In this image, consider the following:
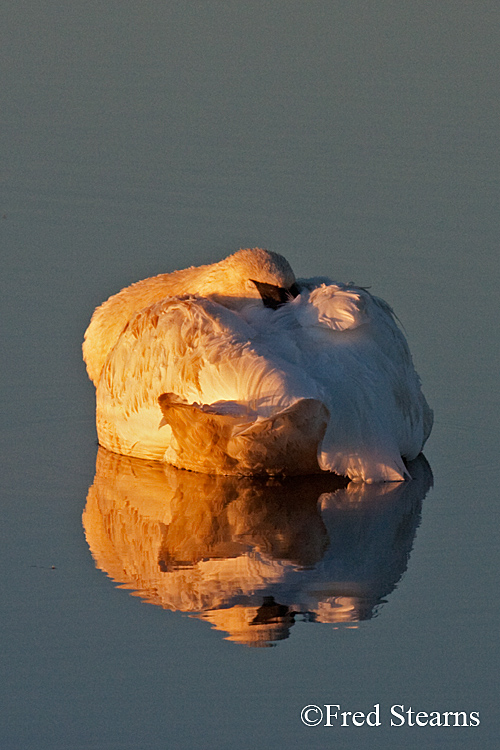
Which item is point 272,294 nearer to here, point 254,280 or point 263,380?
point 254,280

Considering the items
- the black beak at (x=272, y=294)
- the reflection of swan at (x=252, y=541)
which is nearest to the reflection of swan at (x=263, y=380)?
the black beak at (x=272, y=294)

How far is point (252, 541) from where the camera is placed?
9039 mm

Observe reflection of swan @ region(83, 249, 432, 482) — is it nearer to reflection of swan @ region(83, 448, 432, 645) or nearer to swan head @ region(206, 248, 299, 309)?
swan head @ region(206, 248, 299, 309)

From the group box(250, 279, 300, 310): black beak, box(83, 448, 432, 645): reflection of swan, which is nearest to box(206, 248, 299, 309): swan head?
box(250, 279, 300, 310): black beak

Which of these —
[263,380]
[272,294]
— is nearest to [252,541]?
[263,380]

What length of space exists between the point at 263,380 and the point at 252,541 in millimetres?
946

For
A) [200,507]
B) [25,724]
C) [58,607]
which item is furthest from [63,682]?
[200,507]

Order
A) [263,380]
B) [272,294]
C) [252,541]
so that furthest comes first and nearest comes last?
1. [272,294]
2. [263,380]
3. [252,541]

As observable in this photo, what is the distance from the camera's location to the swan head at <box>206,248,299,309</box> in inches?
408

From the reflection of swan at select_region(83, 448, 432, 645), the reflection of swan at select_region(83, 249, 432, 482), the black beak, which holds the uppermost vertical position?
the black beak

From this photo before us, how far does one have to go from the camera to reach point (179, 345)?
1008 cm

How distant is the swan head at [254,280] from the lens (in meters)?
10.4

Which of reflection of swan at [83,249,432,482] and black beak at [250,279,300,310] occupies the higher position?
black beak at [250,279,300,310]

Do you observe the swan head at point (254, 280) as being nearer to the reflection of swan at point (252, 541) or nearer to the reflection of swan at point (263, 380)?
the reflection of swan at point (263, 380)
